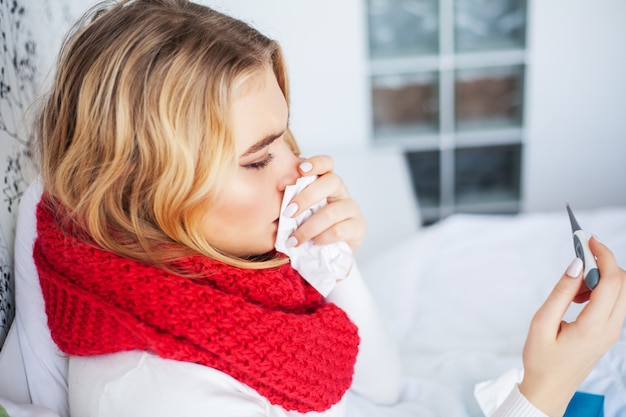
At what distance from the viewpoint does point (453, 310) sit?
1270 millimetres

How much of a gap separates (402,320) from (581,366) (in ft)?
1.68

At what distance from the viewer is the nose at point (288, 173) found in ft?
2.72

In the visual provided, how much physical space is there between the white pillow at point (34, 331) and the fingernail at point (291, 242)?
1.13ft

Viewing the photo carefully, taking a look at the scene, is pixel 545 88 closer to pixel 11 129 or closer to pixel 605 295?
pixel 605 295

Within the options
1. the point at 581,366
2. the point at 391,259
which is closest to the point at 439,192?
the point at 391,259

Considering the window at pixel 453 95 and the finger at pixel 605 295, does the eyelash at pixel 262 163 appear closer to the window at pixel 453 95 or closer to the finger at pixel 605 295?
the finger at pixel 605 295

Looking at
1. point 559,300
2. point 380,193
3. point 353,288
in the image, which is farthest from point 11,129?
point 380,193

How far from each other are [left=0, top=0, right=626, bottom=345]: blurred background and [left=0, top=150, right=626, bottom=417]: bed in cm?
66

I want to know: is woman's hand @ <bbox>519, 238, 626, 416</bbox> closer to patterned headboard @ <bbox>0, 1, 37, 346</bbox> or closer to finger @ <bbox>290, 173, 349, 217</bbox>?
finger @ <bbox>290, 173, 349, 217</bbox>

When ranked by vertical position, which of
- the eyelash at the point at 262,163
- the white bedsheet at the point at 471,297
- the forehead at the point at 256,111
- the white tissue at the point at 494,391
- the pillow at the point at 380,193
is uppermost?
the forehead at the point at 256,111

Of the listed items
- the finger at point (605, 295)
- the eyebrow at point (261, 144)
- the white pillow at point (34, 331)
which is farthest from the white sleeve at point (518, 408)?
the white pillow at point (34, 331)

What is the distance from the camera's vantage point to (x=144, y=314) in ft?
2.42

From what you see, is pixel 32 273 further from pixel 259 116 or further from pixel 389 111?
pixel 389 111

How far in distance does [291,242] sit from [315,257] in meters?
0.06
